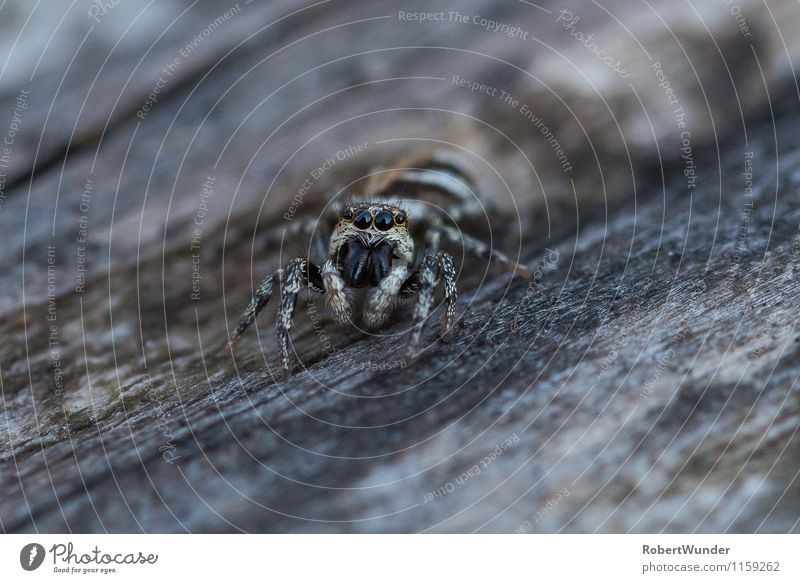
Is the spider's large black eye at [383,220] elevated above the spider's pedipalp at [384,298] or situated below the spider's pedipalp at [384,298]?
above

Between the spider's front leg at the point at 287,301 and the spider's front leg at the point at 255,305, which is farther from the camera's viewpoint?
the spider's front leg at the point at 255,305

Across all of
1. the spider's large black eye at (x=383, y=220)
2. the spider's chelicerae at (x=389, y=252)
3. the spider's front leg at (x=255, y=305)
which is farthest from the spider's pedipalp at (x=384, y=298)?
the spider's front leg at (x=255, y=305)

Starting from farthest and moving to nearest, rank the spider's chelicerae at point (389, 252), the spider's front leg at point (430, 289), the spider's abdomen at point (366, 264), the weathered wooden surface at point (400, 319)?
the spider's abdomen at point (366, 264), the spider's chelicerae at point (389, 252), the spider's front leg at point (430, 289), the weathered wooden surface at point (400, 319)

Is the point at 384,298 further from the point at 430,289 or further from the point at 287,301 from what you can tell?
the point at 287,301

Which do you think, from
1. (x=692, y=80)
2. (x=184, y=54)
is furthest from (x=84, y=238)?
(x=692, y=80)

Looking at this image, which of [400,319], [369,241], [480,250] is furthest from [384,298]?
[480,250]

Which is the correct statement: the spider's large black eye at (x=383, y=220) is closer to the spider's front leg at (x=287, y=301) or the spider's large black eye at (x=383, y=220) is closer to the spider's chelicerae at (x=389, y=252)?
the spider's chelicerae at (x=389, y=252)
